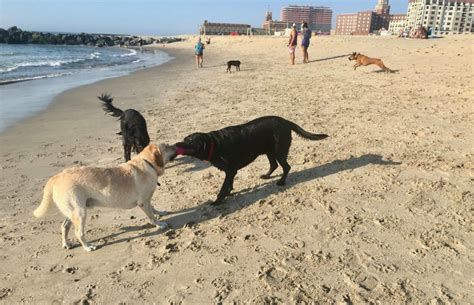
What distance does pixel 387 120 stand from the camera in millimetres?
8195

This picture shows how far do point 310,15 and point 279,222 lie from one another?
197 metres

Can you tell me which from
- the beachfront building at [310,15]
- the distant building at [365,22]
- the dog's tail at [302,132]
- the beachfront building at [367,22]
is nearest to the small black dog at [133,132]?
the dog's tail at [302,132]

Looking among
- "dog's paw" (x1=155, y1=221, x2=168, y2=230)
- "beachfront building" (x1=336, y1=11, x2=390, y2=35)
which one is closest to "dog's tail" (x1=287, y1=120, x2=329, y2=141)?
"dog's paw" (x1=155, y1=221, x2=168, y2=230)

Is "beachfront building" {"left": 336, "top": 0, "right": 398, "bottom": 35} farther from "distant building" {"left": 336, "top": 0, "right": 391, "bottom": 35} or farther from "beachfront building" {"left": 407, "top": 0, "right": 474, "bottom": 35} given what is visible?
"beachfront building" {"left": 407, "top": 0, "right": 474, "bottom": 35}

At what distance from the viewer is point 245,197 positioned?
206 inches

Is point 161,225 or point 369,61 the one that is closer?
point 161,225

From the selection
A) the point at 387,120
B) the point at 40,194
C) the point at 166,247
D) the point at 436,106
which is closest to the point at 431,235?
the point at 166,247

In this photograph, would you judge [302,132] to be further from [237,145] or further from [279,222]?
[279,222]

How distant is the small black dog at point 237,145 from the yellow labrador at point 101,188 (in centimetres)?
46

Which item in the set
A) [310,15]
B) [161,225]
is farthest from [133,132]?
[310,15]

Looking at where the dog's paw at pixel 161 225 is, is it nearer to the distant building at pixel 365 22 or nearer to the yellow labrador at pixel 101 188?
the yellow labrador at pixel 101 188

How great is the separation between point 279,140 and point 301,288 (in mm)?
2532

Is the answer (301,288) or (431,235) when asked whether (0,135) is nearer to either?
(301,288)

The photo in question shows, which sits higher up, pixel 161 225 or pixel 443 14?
pixel 443 14
